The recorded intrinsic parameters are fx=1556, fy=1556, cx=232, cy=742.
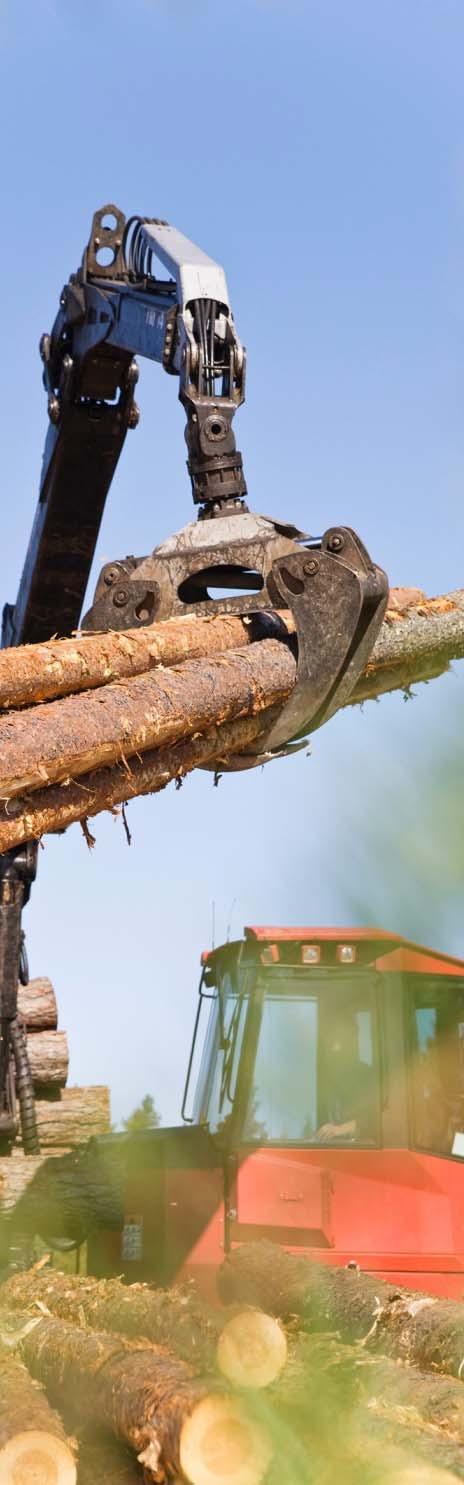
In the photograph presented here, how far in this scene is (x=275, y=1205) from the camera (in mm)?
8602

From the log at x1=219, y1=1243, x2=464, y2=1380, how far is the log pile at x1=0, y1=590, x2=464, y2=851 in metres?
2.84

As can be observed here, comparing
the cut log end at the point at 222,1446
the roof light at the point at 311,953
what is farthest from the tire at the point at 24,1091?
the cut log end at the point at 222,1446

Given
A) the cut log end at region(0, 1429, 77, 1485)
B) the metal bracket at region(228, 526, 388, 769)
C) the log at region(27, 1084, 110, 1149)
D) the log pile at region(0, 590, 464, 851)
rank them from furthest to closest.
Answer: the log at region(27, 1084, 110, 1149) < the metal bracket at region(228, 526, 388, 769) < the cut log end at region(0, 1429, 77, 1485) < the log pile at region(0, 590, 464, 851)

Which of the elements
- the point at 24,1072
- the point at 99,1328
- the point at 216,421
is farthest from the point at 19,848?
the point at 216,421

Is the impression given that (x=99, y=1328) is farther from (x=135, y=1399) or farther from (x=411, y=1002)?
(x=411, y=1002)

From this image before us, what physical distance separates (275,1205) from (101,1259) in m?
1.85

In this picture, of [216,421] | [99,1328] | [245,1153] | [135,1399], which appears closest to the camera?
[135,1399]

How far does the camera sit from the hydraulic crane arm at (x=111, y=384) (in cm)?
708

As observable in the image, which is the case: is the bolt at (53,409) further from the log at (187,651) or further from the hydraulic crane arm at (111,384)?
the log at (187,651)

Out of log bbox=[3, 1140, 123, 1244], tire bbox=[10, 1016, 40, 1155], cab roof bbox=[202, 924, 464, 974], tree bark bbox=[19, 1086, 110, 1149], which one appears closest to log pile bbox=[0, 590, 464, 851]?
cab roof bbox=[202, 924, 464, 974]

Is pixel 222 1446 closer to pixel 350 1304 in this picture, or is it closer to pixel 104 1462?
pixel 104 1462

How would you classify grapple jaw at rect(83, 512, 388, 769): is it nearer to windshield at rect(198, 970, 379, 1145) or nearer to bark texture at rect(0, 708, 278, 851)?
bark texture at rect(0, 708, 278, 851)

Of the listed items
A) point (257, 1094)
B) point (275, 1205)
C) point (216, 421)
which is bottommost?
point (275, 1205)

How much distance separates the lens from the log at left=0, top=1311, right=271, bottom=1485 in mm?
5855
